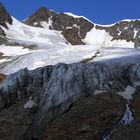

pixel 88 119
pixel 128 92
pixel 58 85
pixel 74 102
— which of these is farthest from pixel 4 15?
pixel 88 119

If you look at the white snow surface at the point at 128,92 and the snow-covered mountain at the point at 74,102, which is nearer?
the snow-covered mountain at the point at 74,102

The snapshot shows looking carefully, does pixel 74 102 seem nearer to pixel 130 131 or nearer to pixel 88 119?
pixel 88 119

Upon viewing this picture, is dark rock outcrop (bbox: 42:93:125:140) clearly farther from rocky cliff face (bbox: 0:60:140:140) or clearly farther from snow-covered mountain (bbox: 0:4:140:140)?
rocky cliff face (bbox: 0:60:140:140)

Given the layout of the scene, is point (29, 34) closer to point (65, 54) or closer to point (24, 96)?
point (65, 54)

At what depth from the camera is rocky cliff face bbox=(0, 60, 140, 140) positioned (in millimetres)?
27469

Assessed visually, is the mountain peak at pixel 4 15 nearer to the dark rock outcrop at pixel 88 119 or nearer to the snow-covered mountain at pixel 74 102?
the snow-covered mountain at pixel 74 102

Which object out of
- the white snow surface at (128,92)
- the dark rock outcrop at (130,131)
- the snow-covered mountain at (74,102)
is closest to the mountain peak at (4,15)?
the snow-covered mountain at (74,102)

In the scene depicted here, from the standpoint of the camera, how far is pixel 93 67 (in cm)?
2964

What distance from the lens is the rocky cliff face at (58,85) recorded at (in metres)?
27.5

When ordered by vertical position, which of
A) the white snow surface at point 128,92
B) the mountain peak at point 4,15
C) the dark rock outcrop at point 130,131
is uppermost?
the mountain peak at point 4,15

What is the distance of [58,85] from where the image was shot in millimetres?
28922

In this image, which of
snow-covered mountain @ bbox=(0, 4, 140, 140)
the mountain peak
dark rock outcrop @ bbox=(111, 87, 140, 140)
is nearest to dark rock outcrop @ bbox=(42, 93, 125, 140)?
snow-covered mountain @ bbox=(0, 4, 140, 140)

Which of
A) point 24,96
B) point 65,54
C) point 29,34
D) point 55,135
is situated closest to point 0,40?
point 29,34

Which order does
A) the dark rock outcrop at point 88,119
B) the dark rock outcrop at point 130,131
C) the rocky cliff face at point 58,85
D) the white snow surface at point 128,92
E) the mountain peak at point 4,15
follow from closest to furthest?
1. the dark rock outcrop at point 130,131
2. the dark rock outcrop at point 88,119
3. the white snow surface at point 128,92
4. the rocky cliff face at point 58,85
5. the mountain peak at point 4,15
